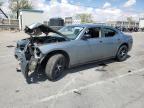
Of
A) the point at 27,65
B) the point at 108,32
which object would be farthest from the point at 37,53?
the point at 108,32

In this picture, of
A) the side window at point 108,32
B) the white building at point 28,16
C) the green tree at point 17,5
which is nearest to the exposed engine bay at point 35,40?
the side window at point 108,32

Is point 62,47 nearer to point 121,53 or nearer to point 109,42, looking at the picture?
point 109,42

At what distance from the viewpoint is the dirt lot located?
399cm

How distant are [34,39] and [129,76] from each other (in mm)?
3232

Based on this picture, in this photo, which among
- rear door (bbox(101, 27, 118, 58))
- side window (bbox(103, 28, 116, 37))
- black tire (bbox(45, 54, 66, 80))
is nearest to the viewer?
black tire (bbox(45, 54, 66, 80))

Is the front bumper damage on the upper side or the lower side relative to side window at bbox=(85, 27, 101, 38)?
lower

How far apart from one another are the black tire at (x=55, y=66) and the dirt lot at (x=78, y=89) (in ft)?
0.62

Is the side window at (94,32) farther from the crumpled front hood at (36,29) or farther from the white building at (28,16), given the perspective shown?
the white building at (28,16)

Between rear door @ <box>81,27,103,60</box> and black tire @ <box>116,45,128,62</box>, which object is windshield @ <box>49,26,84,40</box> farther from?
black tire @ <box>116,45,128,62</box>

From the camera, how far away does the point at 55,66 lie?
517 centimetres

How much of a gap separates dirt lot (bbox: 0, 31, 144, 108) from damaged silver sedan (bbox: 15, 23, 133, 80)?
1.16ft

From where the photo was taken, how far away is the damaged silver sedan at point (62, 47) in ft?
16.3

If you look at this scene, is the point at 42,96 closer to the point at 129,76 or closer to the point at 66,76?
the point at 66,76

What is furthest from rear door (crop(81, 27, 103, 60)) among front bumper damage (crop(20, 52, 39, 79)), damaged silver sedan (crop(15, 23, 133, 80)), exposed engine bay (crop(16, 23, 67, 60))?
front bumper damage (crop(20, 52, 39, 79))
